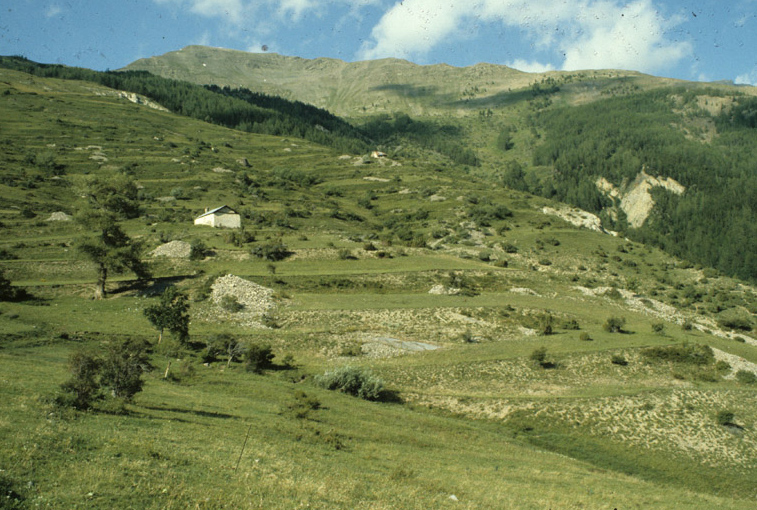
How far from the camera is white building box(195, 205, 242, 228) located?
84375mm

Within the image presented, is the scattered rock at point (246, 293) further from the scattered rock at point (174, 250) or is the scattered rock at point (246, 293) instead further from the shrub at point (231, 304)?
the scattered rock at point (174, 250)

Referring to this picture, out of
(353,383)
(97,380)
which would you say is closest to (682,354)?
(353,383)

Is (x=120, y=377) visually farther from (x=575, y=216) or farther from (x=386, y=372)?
(x=575, y=216)

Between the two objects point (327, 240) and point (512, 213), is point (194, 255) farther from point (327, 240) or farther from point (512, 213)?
point (512, 213)

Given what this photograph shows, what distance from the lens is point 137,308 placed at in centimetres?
4694

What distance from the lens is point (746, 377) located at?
40188 mm

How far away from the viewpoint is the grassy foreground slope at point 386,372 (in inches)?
542

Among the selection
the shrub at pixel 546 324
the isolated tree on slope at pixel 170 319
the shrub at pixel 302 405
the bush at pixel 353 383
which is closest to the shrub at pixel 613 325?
the shrub at pixel 546 324

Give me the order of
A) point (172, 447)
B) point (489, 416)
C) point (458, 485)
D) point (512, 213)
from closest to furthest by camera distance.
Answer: point (172, 447) → point (458, 485) → point (489, 416) → point (512, 213)

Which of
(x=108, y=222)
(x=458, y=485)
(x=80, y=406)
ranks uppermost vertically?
(x=108, y=222)

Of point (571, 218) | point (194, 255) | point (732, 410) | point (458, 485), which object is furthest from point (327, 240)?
point (571, 218)

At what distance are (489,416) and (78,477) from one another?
2706 cm

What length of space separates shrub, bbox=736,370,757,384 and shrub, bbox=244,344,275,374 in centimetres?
4142

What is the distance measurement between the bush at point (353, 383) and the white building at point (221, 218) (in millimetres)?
58380
